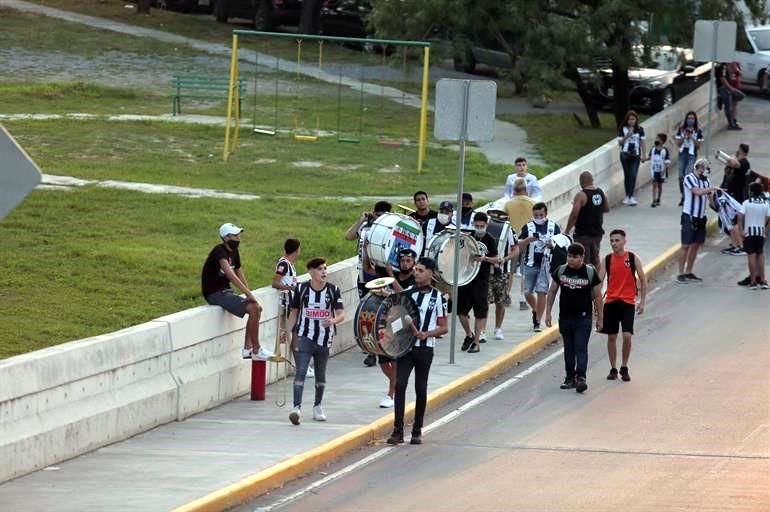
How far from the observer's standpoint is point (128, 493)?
1291 centimetres

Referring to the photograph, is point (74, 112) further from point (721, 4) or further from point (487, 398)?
point (487, 398)

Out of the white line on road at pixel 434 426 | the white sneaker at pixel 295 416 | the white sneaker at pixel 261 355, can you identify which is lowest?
the white line on road at pixel 434 426

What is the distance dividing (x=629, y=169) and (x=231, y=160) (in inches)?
298

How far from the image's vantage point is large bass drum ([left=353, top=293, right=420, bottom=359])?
50.5 feet

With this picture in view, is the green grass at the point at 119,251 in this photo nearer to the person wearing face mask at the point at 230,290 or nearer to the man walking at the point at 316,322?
the person wearing face mask at the point at 230,290

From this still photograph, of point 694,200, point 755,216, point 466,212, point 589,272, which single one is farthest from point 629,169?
point 589,272

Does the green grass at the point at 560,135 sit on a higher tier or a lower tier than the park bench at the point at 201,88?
lower

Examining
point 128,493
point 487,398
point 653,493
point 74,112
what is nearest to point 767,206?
point 487,398

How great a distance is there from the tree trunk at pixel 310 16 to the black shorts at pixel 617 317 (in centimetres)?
3234

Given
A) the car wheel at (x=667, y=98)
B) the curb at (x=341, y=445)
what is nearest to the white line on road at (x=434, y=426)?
the curb at (x=341, y=445)

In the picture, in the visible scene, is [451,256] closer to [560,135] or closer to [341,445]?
[341,445]

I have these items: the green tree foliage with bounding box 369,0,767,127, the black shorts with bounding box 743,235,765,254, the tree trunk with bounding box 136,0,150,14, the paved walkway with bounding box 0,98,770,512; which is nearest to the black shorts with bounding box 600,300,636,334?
the paved walkway with bounding box 0,98,770,512

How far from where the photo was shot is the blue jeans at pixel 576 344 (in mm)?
17625

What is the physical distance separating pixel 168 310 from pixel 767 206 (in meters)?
9.51
